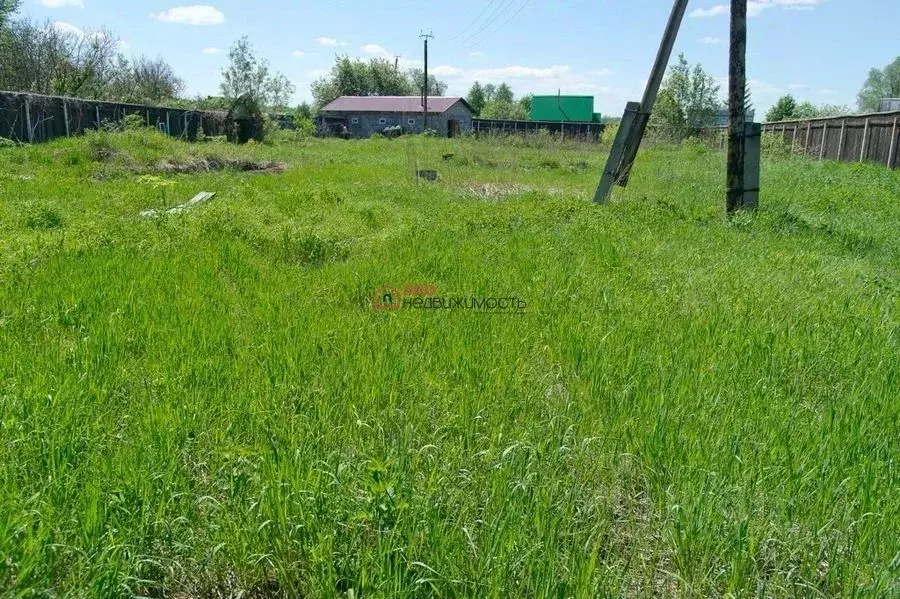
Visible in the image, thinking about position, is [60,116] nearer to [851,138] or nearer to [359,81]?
[851,138]

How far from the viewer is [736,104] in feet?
31.8

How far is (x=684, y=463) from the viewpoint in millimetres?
2590

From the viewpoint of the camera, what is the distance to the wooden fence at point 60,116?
642 inches

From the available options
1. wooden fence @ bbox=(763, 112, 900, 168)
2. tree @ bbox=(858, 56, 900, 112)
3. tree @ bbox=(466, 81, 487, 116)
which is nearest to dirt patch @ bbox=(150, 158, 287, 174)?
wooden fence @ bbox=(763, 112, 900, 168)

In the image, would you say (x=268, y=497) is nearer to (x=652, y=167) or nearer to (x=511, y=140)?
(x=652, y=167)

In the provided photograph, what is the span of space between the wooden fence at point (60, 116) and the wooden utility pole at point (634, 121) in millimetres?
16348

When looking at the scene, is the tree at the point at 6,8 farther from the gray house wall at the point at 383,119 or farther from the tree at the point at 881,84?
the tree at the point at 881,84

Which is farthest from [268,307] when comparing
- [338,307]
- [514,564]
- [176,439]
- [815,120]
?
[815,120]

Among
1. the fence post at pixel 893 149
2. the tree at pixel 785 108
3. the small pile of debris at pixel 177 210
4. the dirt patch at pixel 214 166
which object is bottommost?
the small pile of debris at pixel 177 210

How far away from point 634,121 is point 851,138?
16.0m

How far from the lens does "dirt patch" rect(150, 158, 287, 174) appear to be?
15.1 m

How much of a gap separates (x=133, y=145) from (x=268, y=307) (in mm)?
14633

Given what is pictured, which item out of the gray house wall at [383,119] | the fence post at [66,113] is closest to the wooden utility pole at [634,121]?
the fence post at [66,113]

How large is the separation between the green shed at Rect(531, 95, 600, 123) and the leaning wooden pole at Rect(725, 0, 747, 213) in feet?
187
